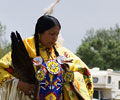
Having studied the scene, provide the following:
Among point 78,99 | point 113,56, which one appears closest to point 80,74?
point 78,99

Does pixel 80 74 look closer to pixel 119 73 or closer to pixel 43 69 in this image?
pixel 43 69

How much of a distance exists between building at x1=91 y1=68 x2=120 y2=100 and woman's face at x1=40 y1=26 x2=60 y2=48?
16.4 meters

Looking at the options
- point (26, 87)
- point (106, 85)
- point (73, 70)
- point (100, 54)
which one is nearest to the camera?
point (26, 87)

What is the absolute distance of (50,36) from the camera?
3.22m

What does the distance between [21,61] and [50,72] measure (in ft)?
0.82

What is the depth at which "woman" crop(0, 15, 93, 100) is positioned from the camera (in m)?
3.16

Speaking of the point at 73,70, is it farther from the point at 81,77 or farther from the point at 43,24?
the point at 43,24

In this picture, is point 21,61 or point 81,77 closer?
point 21,61

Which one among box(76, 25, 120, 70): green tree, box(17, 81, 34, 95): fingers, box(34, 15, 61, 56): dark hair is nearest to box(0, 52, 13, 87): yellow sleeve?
box(17, 81, 34, 95): fingers

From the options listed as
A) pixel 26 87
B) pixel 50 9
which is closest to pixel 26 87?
pixel 26 87

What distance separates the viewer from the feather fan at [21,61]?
124 inches

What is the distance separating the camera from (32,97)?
314cm

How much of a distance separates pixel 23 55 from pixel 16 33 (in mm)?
198

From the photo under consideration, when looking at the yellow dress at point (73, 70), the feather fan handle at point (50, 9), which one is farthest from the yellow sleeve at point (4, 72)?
the feather fan handle at point (50, 9)
